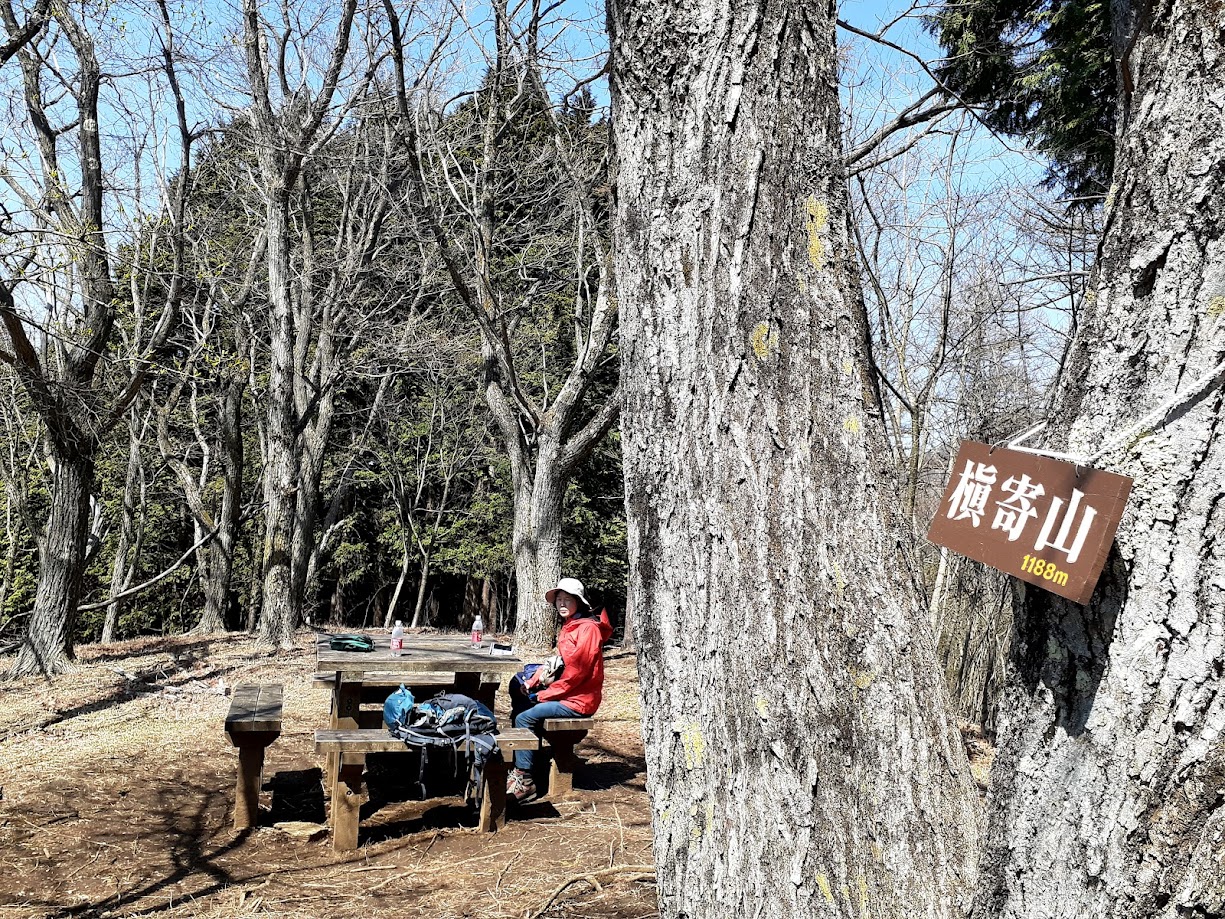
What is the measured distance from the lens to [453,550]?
2073 cm

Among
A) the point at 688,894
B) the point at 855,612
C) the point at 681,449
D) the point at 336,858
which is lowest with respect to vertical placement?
the point at 336,858

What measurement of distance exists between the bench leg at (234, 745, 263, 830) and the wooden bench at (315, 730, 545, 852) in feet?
1.56

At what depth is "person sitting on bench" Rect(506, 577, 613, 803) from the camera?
19.1 ft

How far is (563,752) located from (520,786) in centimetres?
32

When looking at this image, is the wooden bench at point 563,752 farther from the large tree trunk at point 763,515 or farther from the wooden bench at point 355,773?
the large tree trunk at point 763,515

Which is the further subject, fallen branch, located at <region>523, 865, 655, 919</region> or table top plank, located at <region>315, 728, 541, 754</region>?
table top plank, located at <region>315, 728, 541, 754</region>

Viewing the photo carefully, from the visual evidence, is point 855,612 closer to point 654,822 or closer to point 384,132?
point 654,822

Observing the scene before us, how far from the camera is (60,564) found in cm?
1018

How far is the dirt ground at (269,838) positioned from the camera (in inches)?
168

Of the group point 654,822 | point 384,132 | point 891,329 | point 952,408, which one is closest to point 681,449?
point 654,822

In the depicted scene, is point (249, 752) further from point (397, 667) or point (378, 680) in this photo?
point (397, 667)

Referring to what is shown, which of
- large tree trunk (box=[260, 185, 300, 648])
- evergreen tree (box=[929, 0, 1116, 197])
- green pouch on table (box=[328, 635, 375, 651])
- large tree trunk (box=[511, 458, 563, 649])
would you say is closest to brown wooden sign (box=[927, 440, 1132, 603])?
green pouch on table (box=[328, 635, 375, 651])

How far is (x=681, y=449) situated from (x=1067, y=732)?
28.3 inches

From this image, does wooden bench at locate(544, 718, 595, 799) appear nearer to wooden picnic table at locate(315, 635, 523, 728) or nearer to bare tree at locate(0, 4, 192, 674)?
wooden picnic table at locate(315, 635, 523, 728)
